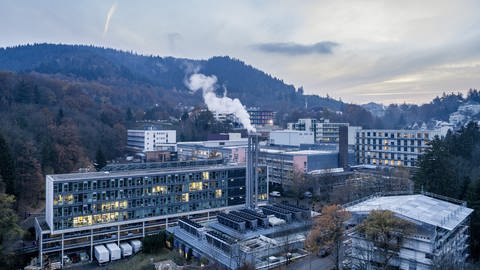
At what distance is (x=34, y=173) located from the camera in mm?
50188

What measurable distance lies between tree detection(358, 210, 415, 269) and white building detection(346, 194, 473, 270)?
1.93ft

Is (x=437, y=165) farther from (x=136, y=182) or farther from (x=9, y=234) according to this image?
(x=9, y=234)

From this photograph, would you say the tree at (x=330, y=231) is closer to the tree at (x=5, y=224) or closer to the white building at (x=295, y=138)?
the tree at (x=5, y=224)

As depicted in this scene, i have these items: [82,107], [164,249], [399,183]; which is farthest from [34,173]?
[399,183]

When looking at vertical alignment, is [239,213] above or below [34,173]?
below

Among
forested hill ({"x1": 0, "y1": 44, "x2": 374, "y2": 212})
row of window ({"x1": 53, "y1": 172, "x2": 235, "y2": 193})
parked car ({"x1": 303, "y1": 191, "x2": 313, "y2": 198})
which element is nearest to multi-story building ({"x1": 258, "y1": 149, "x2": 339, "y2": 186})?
parked car ({"x1": 303, "y1": 191, "x2": 313, "y2": 198})

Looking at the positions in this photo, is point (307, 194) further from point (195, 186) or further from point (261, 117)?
point (261, 117)

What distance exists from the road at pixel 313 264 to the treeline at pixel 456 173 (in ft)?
43.6

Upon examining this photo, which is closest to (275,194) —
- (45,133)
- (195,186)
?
(195,186)

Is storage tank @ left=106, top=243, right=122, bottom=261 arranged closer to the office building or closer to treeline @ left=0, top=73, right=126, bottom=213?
the office building

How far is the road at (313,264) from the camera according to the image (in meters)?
29.8

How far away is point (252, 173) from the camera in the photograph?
47.1 meters

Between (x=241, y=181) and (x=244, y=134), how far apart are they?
52.6m

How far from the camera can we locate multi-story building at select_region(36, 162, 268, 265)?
3800 cm
